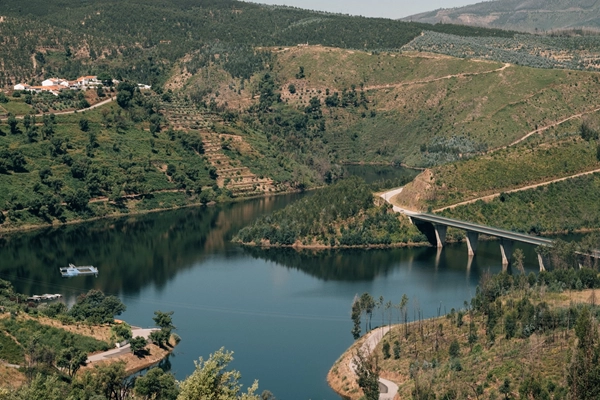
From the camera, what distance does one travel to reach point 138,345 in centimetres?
9038

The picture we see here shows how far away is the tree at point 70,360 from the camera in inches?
3263

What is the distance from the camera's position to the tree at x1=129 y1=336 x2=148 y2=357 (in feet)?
296

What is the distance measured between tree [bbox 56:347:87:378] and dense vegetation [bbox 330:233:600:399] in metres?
20.2

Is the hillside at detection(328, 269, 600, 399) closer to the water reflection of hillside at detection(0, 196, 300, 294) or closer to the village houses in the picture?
the water reflection of hillside at detection(0, 196, 300, 294)

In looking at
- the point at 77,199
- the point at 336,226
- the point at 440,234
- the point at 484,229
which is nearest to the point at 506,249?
the point at 484,229

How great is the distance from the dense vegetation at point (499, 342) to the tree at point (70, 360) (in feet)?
66.4

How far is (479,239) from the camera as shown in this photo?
135875 millimetres

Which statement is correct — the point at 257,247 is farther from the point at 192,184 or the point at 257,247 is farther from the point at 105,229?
the point at 192,184

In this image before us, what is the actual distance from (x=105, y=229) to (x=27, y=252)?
16.7 metres

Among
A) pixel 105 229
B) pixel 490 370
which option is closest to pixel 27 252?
pixel 105 229

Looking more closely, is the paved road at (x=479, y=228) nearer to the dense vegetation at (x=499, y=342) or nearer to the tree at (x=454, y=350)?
the dense vegetation at (x=499, y=342)

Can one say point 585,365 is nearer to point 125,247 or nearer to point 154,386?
point 154,386

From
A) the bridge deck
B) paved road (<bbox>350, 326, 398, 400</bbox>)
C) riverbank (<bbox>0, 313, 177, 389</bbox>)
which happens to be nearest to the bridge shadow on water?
the bridge deck

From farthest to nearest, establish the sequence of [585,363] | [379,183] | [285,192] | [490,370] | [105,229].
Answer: [285,192] < [379,183] < [105,229] < [490,370] < [585,363]
